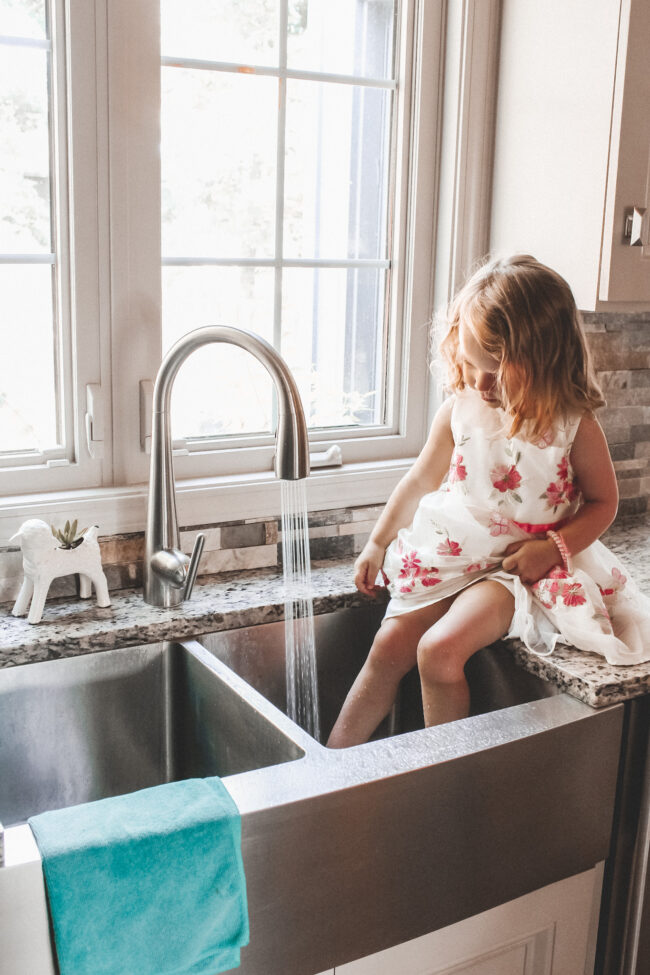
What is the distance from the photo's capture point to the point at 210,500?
66.3 inches

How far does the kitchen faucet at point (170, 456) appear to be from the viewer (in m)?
1.36

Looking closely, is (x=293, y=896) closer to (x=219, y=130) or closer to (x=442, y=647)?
(x=442, y=647)

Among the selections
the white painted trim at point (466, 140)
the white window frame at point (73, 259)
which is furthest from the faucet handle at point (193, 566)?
the white painted trim at point (466, 140)

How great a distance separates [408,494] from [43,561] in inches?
24.5

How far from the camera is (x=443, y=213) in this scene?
74.0 inches

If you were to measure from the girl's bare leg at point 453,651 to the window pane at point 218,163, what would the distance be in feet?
2.39

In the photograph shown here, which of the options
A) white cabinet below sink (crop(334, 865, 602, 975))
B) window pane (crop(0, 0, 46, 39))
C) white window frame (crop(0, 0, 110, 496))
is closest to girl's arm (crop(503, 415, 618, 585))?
white cabinet below sink (crop(334, 865, 602, 975))

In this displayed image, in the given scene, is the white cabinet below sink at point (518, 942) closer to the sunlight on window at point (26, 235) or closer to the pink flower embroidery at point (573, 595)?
the pink flower embroidery at point (573, 595)

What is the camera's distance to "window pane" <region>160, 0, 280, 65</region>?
5.20 ft

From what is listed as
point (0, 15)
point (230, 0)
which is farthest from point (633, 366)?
point (0, 15)

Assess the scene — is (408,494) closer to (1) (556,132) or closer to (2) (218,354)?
(2) (218,354)

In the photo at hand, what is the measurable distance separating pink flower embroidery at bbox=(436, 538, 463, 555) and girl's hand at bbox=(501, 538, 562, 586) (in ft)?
0.25

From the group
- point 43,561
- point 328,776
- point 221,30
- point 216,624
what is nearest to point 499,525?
point 216,624

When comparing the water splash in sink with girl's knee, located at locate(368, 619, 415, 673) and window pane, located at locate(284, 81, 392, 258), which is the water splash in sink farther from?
window pane, located at locate(284, 81, 392, 258)
